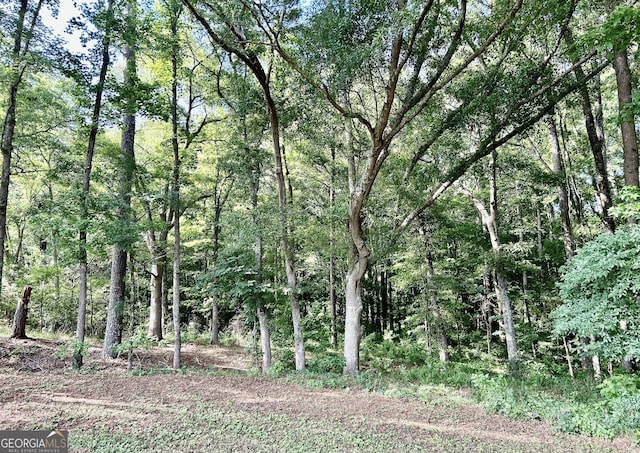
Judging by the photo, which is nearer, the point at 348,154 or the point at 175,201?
the point at 175,201

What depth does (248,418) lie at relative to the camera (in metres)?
4.23

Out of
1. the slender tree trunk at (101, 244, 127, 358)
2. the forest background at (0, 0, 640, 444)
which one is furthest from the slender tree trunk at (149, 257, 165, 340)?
the slender tree trunk at (101, 244, 127, 358)

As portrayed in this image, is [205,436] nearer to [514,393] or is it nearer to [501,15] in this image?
[514,393]

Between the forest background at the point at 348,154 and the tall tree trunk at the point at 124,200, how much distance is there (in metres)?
0.04

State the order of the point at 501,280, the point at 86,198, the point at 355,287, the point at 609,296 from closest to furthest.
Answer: the point at 609,296, the point at 86,198, the point at 355,287, the point at 501,280

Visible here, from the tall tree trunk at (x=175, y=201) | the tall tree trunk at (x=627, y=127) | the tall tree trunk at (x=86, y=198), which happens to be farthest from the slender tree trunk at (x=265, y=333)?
the tall tree trunk at (x=627, y=127)

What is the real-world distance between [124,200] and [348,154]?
5.37m

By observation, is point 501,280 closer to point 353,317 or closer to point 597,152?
point 597,152

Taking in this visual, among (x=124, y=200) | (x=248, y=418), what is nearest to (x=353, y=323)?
(x=248, y=418)

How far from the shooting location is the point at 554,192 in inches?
399

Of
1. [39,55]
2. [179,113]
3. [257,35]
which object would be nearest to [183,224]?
[179,113]

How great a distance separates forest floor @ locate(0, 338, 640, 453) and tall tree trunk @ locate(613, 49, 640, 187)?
151 inches

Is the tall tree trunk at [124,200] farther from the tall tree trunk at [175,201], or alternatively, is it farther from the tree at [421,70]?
the tree at [421,70]

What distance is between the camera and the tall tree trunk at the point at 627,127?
535cm
